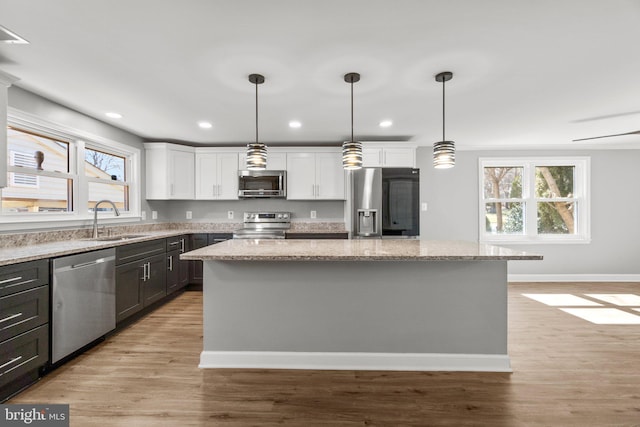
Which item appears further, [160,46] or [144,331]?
[144,331]

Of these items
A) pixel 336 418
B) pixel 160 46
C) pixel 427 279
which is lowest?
pixel 336 418

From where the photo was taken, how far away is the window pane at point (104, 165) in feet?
11.7

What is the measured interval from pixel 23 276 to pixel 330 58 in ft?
8.33

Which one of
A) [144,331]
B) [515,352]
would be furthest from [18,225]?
[515,352]

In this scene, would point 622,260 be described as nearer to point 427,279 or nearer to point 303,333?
point 427,279

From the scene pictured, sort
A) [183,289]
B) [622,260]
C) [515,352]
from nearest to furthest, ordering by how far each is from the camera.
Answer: [515,352] → [183,289] → [622,260]

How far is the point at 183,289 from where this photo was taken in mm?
4398

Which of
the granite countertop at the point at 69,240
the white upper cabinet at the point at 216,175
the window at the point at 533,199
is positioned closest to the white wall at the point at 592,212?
the window at the point at 533,199

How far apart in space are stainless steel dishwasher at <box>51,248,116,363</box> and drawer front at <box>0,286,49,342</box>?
7cm

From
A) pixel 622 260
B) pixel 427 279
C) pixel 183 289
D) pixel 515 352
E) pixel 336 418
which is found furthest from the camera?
pixel 622 260

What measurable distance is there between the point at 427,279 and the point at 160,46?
8.10ft

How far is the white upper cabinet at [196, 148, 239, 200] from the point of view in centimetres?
477

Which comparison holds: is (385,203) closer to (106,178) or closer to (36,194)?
(106,178)

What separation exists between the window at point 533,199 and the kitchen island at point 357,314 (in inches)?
127
